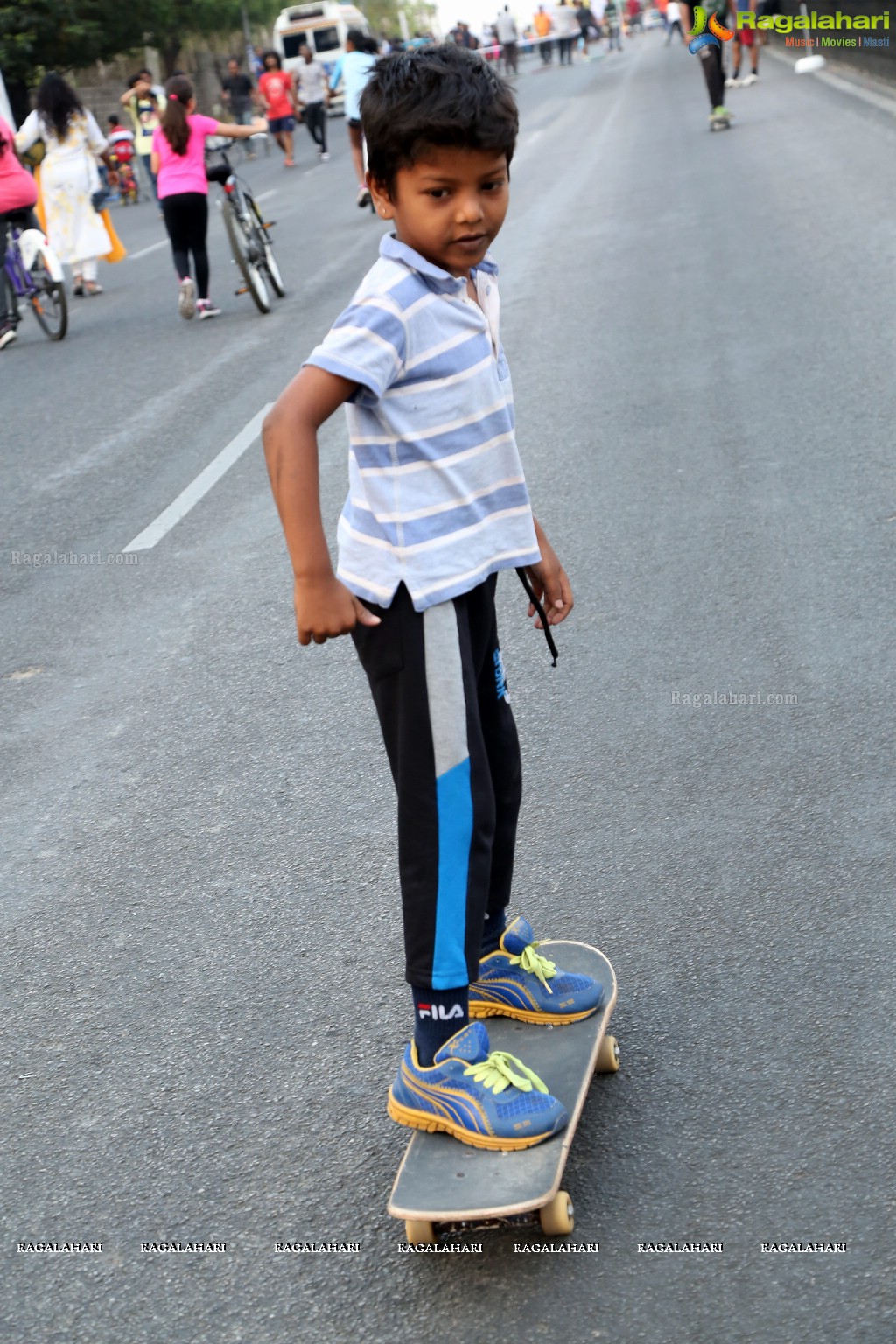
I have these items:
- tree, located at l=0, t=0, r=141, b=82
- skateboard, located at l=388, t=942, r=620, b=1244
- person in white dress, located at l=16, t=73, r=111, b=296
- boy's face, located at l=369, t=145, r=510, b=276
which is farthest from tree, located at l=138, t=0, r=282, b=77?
skateboard, located at l=388, t=942, r=620, b=1244

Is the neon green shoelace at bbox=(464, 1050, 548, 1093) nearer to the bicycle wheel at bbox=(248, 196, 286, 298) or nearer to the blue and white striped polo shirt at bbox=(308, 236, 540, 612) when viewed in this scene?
the blue and white striped polo shirt at bbox=(308, 236, 540, 612)

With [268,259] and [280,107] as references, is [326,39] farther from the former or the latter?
[268,259]

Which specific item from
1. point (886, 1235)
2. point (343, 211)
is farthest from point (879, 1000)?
point (343, 211)

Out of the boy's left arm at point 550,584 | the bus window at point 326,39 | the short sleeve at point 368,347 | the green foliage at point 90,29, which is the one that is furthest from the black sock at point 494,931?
the bus window at point 326,39

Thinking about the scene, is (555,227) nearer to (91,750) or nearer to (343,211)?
(343,211)

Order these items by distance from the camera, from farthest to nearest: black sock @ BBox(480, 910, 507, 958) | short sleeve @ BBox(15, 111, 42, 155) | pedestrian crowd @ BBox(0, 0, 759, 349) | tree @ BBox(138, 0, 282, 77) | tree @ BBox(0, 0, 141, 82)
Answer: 1. tree @ BBox(138, 0, 282, 77)
2. tree @ BBox(0, 0, 141, 82)
3. short sleeve @ BBox(15, 111, 42, 155)
4. pedestrian crowd @ BBox(0, 0, 759, 349)
5. black sock @ BBox(480, 910, 507, 958)

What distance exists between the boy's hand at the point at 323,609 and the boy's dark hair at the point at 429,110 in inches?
25.8

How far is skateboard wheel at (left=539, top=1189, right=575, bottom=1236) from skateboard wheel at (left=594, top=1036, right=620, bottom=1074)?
0.42m

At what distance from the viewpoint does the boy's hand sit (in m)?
2.26

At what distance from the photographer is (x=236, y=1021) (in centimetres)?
316

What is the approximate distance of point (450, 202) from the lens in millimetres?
2316

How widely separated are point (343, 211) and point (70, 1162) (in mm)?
17686

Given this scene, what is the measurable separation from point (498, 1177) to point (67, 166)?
1340 cm

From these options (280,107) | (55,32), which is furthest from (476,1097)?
(55,32)
